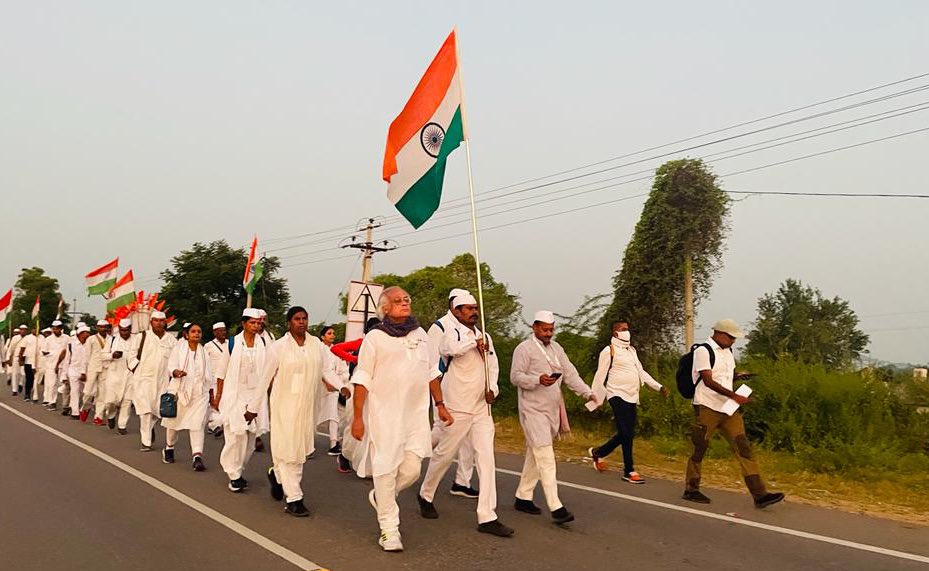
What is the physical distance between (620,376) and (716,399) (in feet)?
5.82

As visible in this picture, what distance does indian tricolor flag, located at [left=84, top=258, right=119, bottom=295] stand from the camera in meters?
25.7

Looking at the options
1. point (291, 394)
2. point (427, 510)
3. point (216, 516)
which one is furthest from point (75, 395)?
point (427, 510)

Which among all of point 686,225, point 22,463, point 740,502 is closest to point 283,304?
point 686,225

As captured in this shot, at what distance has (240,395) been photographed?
318 inches

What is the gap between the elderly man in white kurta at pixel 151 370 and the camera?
11305 mm

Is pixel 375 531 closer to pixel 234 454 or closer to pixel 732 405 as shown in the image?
pixel 234 454

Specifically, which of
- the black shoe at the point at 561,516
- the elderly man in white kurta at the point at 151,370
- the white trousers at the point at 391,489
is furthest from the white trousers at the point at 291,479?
the elderly man in white kurta at the point at 151,370

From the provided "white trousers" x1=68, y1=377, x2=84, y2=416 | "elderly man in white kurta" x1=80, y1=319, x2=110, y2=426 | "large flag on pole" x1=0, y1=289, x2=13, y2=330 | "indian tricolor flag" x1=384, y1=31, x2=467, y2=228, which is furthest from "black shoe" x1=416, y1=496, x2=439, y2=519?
"large flag on pole" x1=0, y1=289, x2=13, y2=330

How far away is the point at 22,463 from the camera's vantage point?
380 inches

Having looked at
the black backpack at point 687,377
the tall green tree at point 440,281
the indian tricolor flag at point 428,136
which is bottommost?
the black backpack at point 687,377

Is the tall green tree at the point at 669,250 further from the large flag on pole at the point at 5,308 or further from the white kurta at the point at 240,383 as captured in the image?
the large flag on pole at the point at 5,308

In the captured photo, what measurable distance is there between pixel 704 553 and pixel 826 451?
481 cm

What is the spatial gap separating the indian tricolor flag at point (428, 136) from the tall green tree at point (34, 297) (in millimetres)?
80194

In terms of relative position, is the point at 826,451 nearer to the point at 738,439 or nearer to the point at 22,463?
the point at 738,439
